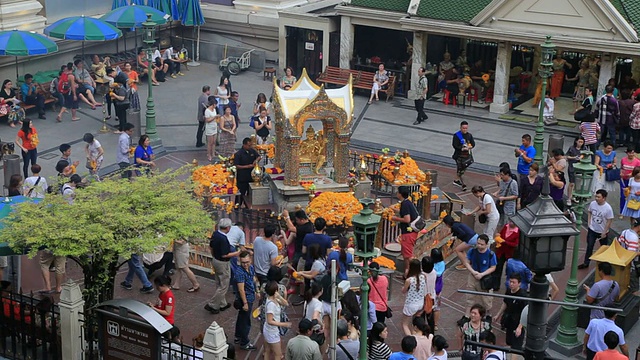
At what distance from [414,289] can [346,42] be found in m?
18.7

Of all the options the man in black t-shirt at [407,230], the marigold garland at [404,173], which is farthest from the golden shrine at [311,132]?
the man in black t-shirt at [407,230]

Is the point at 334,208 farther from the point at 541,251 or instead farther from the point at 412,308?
the point at 541,251

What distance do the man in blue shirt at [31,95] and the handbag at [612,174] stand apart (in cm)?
1634

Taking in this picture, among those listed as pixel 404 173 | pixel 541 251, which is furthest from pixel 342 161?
pixel 541 251

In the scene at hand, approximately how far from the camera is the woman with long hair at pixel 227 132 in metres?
24.1

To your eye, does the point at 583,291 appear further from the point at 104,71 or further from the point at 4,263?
the point at 104,71

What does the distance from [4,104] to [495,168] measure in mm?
13607

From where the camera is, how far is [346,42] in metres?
32.3

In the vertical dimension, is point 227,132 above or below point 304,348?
below

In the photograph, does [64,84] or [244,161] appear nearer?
[244,161]

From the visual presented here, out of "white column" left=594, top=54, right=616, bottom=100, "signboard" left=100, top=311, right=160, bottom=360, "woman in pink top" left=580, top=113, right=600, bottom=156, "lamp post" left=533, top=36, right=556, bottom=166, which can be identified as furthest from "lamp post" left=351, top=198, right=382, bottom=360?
"white column" left=594, top=54, right=616, bottom=100

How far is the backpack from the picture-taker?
1122 inches

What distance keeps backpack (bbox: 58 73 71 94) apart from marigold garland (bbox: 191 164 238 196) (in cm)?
987

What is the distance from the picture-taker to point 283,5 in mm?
35688
